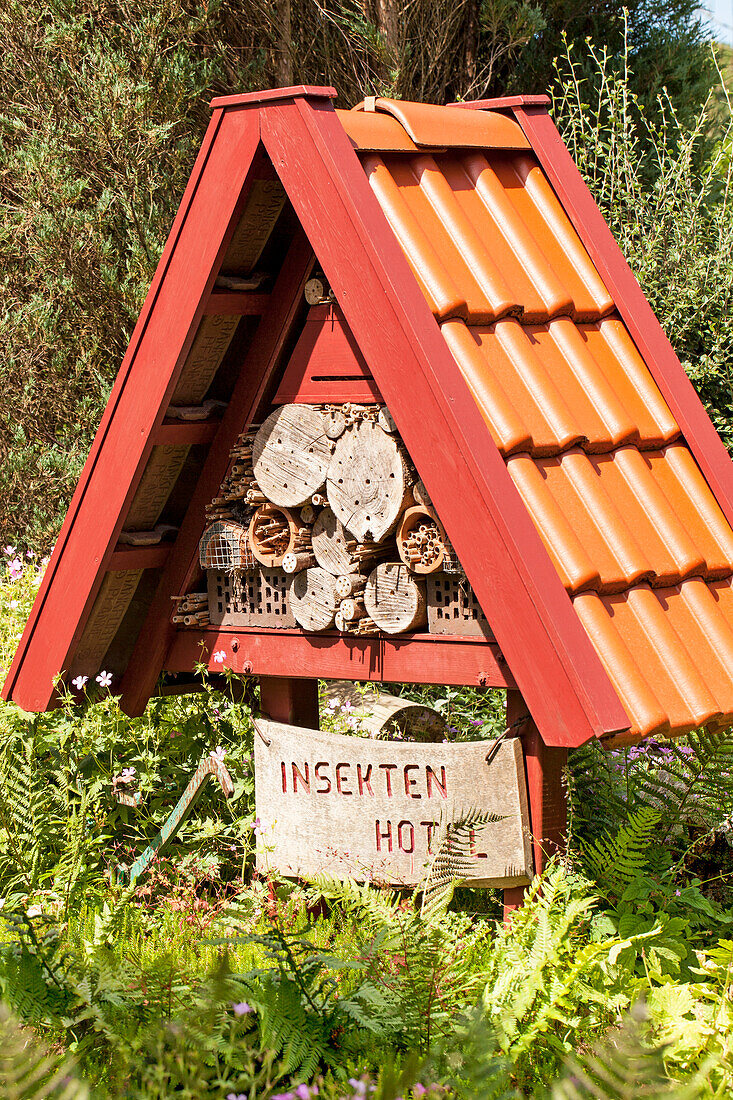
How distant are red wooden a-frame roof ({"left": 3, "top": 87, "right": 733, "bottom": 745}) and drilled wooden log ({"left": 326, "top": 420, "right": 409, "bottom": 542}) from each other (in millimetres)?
175

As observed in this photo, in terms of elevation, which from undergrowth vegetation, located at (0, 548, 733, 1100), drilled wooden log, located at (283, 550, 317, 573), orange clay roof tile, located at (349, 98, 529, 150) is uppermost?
orange clay roof tile, located at (349, 98, 529, 150)

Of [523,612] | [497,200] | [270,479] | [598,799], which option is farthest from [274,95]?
[598,799]

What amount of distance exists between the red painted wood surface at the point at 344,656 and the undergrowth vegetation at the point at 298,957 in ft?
1.38

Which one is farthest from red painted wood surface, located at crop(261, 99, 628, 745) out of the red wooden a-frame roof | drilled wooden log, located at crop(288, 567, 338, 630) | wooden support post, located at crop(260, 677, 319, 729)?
wooden support post, located at crop(260, 677, 319, 729)

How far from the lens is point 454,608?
2.65 meters

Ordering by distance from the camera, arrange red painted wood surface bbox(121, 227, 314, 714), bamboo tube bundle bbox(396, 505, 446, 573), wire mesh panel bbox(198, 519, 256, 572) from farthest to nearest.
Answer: wire mesh panel bbox(198, 519, 256, 572) → red painted wood surface bbox(121, 227, 314, 714) → bamboo tube bundle bbox(396, 505, 446, 573)

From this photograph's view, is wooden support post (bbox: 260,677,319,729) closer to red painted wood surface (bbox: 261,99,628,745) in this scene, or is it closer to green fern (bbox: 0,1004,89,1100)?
red painted wood surface (bbox: 261,99,628,745)

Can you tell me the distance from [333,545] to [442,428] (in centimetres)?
59

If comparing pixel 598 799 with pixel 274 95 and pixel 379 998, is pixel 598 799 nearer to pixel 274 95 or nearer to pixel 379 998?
pixel 379 998

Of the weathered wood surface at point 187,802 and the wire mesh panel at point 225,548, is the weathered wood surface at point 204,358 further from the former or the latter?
the weathered wood surface at point 187,802

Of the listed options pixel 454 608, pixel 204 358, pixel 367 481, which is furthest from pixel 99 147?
pixel 454 608

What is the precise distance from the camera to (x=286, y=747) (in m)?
2.89

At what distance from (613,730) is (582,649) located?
6.9 inches

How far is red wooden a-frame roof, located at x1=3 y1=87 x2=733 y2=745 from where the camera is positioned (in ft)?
7.62
